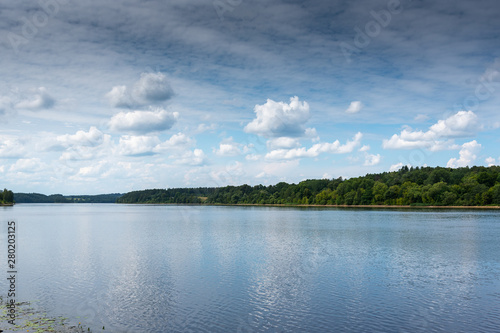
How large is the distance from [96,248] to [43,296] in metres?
21.9

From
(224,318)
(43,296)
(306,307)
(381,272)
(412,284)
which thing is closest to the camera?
(224,318)

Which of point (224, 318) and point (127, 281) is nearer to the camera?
point (224, 318)

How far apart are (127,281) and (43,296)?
5.62 metres

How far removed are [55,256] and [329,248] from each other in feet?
94.0

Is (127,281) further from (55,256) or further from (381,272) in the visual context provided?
(381,272)

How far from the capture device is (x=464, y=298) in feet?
73.0

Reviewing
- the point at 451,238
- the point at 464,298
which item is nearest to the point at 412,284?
the point at 464,298

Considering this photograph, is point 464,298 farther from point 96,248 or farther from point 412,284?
point 96,248

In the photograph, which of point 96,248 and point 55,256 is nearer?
point 55,256

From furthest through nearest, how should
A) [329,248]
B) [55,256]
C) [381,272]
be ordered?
[329,248] < [55,256] < [381,272]

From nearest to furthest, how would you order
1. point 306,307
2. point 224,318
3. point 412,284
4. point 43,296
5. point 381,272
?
1. point 224,318
2. point 306,307
3. point 43,296
4. point 412,284
5. point 381,272

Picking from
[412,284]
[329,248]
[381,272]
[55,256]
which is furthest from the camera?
[329,248]

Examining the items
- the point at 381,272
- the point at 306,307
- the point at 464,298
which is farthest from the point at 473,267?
the point at 306,307

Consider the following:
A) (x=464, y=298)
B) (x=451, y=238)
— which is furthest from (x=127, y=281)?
(x=451, y=238)
